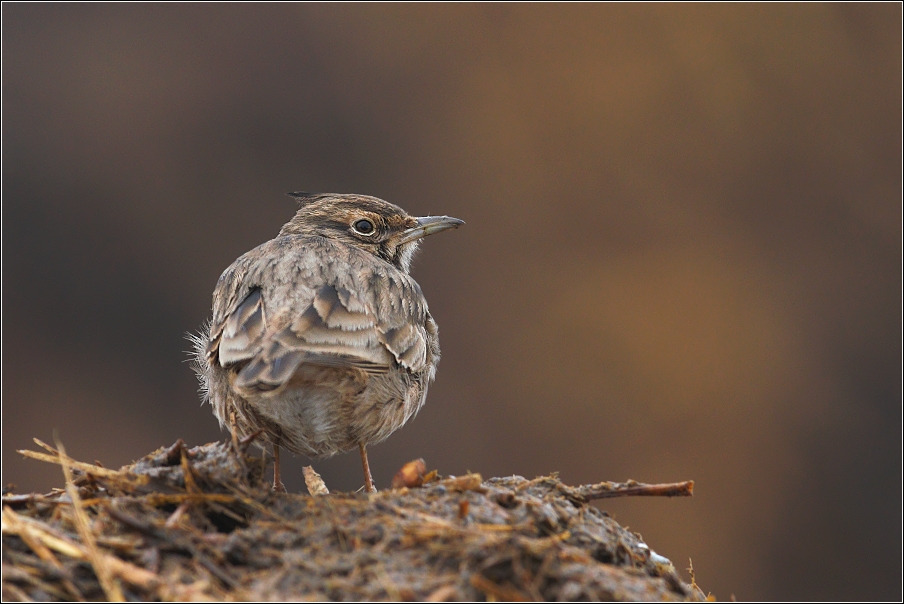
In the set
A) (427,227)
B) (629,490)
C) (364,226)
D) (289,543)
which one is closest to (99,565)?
(289,543)

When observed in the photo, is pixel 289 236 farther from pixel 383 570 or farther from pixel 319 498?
pixel 383 570

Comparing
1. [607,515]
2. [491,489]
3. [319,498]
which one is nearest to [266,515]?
[319,498]

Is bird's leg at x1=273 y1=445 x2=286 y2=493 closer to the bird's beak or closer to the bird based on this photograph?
the bird

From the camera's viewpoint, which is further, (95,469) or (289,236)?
(289,236)

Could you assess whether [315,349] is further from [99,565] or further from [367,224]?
[367,224]

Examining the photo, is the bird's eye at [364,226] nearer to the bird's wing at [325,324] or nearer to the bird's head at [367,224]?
the bird's head at [367,224]
